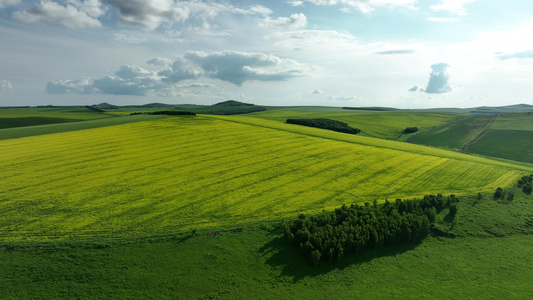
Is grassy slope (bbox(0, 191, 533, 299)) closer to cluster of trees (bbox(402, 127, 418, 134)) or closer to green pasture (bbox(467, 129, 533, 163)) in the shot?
green pasture (bbox(467, 129, 533, 163))

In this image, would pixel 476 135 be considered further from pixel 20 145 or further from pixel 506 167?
pixel 20 145

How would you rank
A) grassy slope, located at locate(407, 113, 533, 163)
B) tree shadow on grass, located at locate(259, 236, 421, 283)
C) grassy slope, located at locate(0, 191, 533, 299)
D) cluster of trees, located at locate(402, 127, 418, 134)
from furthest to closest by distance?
cluster of trees, located at locate(402, 127, 418, 134)
grassy slope, located at locate(407, 113, 533, 163)
tree shadow on grass, located at locate(259, 236, 421, 283)
grassy slope, located at locate(0, 191, 533, 299)

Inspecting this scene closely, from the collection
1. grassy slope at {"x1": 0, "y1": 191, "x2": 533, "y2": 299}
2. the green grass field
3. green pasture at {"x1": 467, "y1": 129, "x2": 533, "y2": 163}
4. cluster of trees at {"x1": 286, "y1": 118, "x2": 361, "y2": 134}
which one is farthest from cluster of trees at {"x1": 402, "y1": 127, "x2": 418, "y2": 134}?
grassy slope at {"x1": 0, "y1": 191, "x2": 533, "y2": 299}

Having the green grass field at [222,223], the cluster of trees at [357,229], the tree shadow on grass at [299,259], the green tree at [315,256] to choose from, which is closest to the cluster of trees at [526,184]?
the green grass field at [222,223]

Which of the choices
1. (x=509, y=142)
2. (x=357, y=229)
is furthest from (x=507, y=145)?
(x=357, y=229)

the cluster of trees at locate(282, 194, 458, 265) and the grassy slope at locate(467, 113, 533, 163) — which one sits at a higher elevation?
the grassy slope at locate(467, 113, 533, 163)

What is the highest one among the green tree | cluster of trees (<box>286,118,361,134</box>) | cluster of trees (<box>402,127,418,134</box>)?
cluster of trees (<box>286,118,361,134</box>)

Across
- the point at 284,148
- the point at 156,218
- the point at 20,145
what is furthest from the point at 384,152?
the point at 20,145

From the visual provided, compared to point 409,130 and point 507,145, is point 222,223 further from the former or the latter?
point 409,130
